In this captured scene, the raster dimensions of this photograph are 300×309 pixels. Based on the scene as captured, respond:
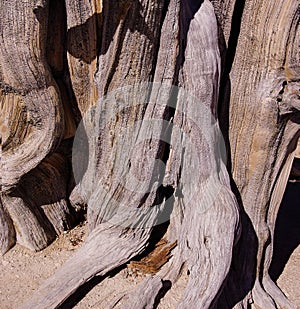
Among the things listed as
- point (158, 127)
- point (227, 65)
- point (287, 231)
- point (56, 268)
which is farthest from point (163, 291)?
point (287, 231)

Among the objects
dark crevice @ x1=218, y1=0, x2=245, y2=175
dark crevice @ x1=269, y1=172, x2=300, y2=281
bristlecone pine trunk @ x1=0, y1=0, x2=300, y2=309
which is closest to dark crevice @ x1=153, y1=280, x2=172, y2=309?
bristlecone pine trunk @ x1=0, y1=0, x2=300, y2=309

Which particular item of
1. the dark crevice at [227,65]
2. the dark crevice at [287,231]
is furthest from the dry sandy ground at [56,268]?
the dark crevice at [227,65]

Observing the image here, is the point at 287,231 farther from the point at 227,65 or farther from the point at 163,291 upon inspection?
the point at 227,65

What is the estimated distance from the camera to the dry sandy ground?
1.89 metres

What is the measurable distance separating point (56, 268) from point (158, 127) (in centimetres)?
80

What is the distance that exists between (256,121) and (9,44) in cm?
104

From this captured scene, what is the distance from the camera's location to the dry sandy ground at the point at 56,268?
189 centimetres

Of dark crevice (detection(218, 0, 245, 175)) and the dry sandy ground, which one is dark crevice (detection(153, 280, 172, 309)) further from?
dark crevice (detection(218, 0, 245, 175))

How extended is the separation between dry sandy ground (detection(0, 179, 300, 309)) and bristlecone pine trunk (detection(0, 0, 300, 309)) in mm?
53

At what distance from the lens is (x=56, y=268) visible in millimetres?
2062

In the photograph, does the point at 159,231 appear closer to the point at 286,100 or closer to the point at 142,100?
the point at 142,100

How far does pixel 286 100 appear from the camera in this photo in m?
1.86

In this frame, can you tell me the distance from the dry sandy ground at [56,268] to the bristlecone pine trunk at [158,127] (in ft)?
0.17

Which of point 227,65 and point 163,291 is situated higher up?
point 227,65
